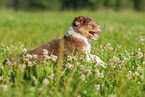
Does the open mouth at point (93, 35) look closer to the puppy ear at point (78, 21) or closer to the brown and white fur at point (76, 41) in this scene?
the brown and white fur at point (76, 41)

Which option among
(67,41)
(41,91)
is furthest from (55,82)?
(67,41)

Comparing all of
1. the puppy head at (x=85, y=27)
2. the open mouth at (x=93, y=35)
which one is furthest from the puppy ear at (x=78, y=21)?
the open mouth at (x=93, y=35)

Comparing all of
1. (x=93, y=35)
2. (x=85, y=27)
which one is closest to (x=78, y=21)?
(x=85, y=27)

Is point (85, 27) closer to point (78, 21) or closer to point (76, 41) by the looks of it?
point (78, 21)

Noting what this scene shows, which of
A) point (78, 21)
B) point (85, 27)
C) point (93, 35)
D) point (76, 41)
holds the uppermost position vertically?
point (78, 21)

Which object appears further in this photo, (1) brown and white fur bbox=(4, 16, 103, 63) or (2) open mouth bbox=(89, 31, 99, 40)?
(2) open mouth bbox=(89, 31, 99, 40)

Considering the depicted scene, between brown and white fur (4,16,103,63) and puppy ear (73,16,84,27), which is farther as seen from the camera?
puppy ear (73,16,84,27)

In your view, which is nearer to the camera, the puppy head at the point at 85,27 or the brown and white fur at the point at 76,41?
the brown and white fur at the point at 76,41

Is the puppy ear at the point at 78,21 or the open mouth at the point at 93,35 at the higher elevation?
the puppy ear at the point at 78,21

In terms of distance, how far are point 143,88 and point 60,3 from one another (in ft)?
177

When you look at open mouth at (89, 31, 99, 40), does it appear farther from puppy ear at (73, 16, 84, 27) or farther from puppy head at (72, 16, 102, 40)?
puppy ear at (73, 16, 84, 27)

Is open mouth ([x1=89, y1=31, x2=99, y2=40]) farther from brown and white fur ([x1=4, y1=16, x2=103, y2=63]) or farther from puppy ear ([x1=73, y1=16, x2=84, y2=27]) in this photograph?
puppy ear ([x1=73, y1=16, x2=84, y2=27])

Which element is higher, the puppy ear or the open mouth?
the puppy ear

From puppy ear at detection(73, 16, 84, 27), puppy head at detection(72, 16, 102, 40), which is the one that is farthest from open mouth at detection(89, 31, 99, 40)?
puppy ear at detection(73, 16, 84, 27)
